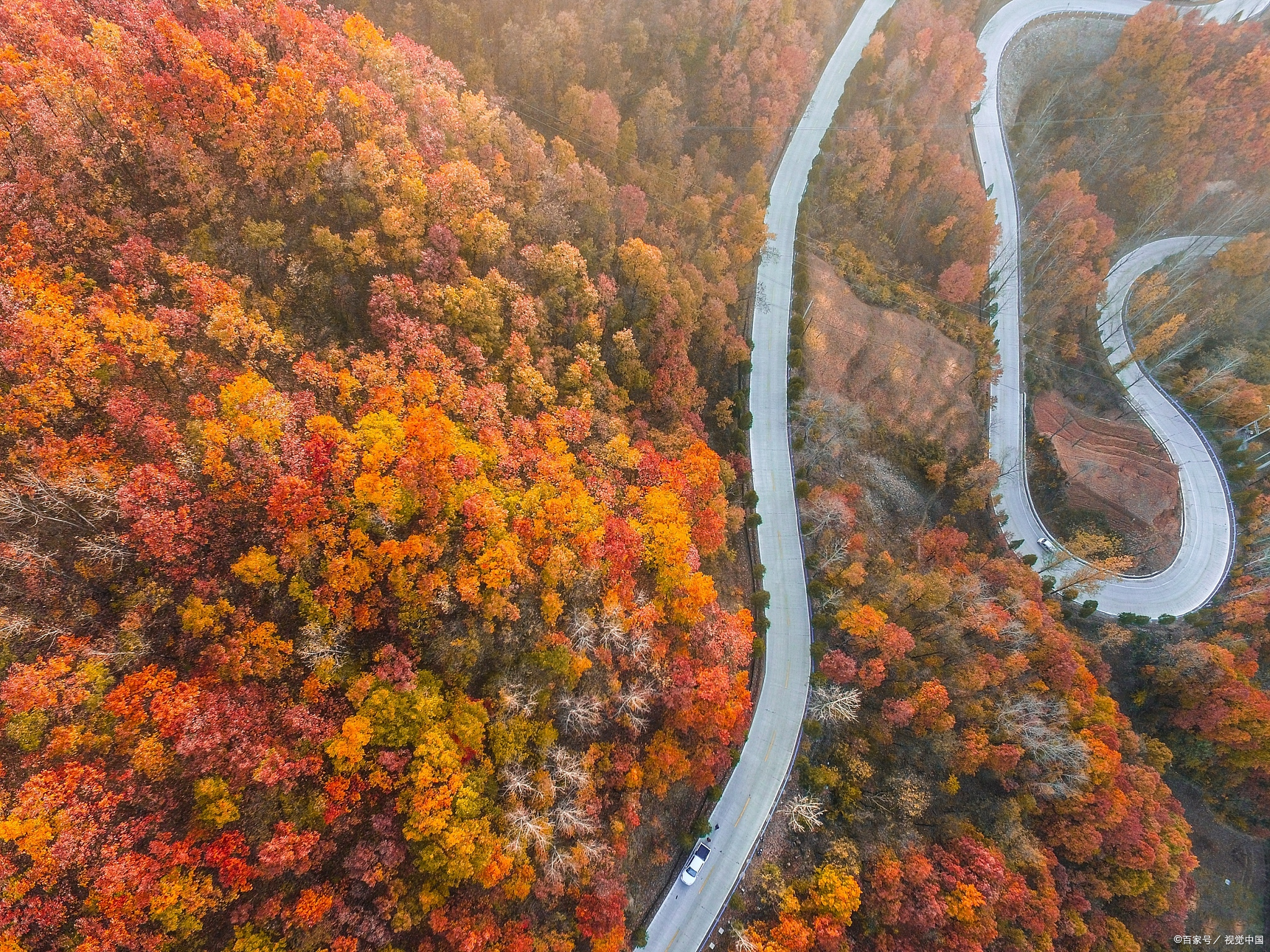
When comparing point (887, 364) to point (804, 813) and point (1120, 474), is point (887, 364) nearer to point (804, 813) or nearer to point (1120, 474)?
point (1120, 474)

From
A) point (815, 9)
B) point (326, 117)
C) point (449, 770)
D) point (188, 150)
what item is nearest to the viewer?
point (449, 770)

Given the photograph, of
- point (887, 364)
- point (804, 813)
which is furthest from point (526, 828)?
point (887, 364)

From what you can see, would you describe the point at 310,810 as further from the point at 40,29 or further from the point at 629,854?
the point at 40,29

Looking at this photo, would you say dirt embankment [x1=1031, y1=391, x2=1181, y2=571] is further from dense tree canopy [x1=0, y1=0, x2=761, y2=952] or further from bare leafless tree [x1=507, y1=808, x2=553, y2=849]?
bare leafless tree [x1=507, y1=808, x2=553, y2=849]

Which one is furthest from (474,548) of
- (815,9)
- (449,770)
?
(815,9)

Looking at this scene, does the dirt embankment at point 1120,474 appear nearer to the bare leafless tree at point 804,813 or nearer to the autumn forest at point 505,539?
the autumn forest at point 505,539

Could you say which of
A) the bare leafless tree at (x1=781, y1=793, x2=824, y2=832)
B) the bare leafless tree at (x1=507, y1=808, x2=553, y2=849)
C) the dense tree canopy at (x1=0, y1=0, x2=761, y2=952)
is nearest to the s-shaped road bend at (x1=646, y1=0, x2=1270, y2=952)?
the bare leafless tree at (x1=781, y1=793, x2=824, y2=832)
